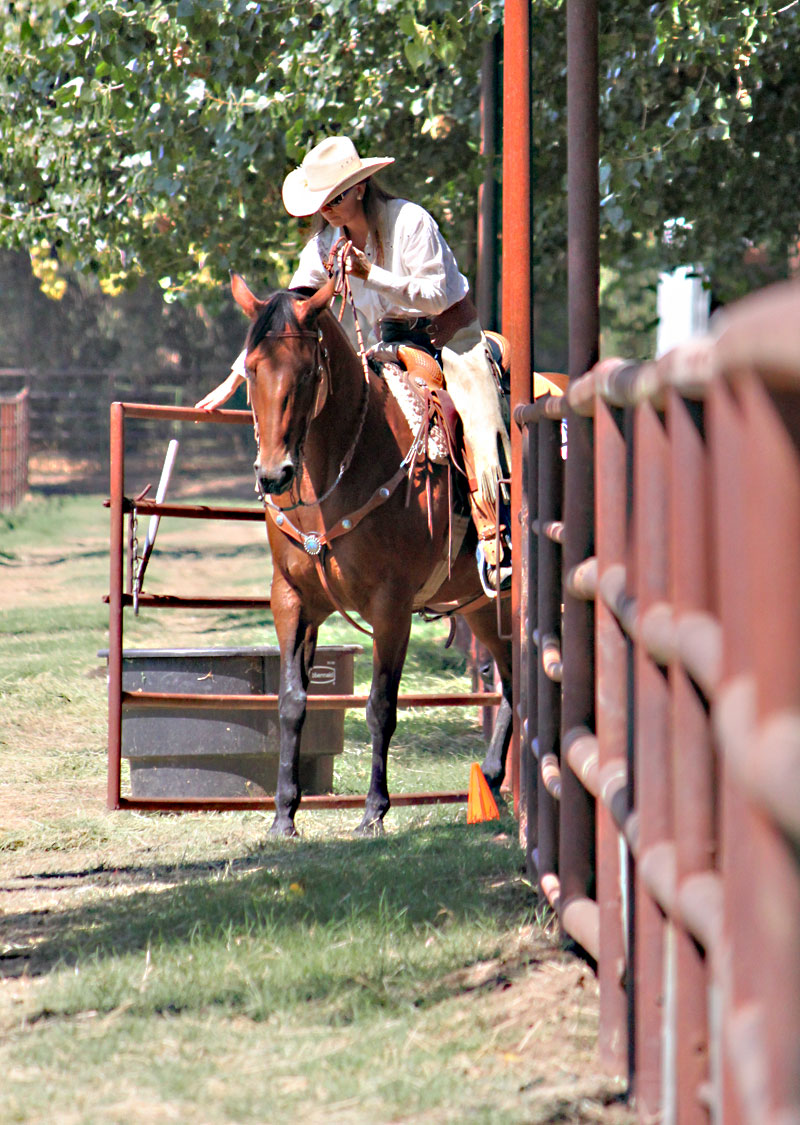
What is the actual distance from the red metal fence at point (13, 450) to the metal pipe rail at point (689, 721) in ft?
69.3

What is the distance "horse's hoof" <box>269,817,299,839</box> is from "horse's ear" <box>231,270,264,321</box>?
2091mm

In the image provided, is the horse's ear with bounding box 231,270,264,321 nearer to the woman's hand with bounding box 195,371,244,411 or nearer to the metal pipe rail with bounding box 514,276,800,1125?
the woman's hand with bounding box 195,371,244,411

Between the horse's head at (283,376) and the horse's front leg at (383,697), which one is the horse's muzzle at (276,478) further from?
the horse's front leg at (383,697)

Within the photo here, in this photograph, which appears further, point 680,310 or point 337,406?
point 680,310

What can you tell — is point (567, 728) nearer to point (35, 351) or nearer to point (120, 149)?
point (120, 149)

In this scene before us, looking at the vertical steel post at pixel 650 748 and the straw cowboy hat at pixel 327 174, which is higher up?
the straw cowboy hat at pixel 327 174

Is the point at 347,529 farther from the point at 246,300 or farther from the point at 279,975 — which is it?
the point at 279,975

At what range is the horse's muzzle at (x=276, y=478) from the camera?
520 centimetres

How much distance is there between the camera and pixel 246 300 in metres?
5.63

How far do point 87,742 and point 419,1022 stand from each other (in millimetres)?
5443

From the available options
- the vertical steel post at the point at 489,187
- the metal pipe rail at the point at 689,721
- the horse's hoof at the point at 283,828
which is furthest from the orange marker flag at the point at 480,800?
the vertical steel post at the point at 489,187

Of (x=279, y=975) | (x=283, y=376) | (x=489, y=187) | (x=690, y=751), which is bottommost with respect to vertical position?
(x=279, y=975)

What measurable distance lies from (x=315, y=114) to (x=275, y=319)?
4193 millimetres

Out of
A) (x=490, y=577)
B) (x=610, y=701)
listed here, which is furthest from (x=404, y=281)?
(x=610, y=701)
